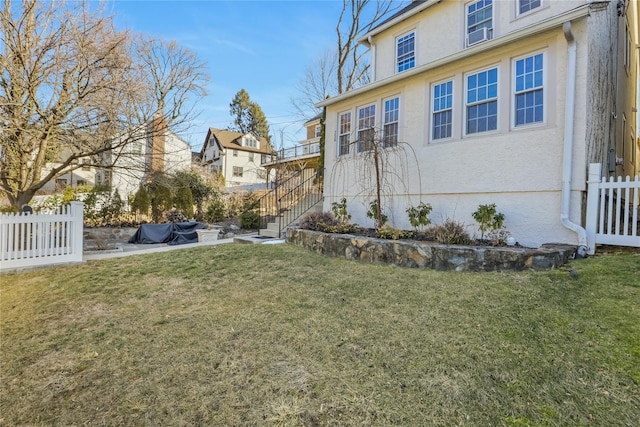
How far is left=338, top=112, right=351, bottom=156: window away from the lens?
32.0 ft

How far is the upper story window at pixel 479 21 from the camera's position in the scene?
848 centimetres

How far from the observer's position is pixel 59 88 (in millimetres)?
7383

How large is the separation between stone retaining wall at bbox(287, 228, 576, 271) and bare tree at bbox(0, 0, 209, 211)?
6362mm

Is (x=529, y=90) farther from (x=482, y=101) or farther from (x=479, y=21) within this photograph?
(x=479, y=21)

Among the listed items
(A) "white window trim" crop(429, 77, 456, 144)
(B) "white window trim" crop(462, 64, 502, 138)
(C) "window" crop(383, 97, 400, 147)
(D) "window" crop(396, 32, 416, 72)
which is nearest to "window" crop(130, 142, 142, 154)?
(C) "window" crop(383, 97, 400, 147)

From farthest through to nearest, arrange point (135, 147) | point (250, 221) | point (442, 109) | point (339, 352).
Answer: point (250, 221)
point (135, 147)
point (442, 109)
point (339, 352)

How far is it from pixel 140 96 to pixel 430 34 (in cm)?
851

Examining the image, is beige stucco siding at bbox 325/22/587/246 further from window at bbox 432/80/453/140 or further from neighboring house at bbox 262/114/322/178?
neighboring house at bbox 262/114/322/178

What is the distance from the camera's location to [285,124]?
2547 cm

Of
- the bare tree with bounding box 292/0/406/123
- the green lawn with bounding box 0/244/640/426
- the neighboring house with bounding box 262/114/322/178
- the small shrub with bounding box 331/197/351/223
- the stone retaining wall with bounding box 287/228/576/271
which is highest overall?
the bare tree with bounding box 292/0/406/123

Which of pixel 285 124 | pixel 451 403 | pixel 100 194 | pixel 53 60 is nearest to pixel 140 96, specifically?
pixel 53 60

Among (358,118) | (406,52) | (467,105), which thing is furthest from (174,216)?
(467,105)

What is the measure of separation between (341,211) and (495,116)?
4.32m

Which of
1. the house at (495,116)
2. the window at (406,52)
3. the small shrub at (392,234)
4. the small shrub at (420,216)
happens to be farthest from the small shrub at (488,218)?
the window at (406,52)
